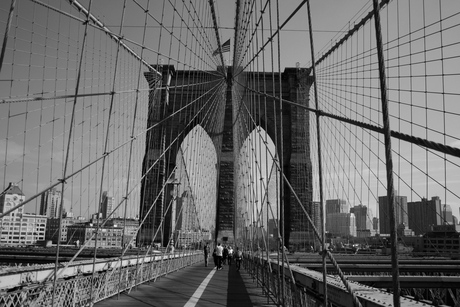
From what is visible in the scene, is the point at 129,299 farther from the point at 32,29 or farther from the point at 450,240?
the point at 450,240

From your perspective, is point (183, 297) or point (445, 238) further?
point (445, 238)

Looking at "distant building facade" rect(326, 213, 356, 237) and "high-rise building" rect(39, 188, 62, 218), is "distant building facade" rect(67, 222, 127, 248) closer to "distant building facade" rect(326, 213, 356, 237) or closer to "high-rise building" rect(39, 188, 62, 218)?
"high-rise building" rect(39, 188, 62, 218)

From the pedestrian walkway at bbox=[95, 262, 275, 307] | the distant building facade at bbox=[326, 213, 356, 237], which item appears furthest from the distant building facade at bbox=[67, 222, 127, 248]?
the distant building facade at bbox=[326, 213, 356, 237]

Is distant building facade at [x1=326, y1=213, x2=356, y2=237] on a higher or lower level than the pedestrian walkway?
higher

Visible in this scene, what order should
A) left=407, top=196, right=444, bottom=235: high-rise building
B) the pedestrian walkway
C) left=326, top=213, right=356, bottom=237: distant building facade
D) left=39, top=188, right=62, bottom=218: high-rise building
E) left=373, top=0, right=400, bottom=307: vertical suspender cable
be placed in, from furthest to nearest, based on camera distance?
left=326, top=213, right=356, bottom=237: distant building facade → left=39, top=188, right=62, bottom=218: high-rise building → left=407, top=196, right=444, bottom=235: high-rise building → the pedestrian walkway → left=373, top=0, right=400, bottom=307: vertical suspender cable

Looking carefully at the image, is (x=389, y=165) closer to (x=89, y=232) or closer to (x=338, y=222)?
(x=338, y=222)

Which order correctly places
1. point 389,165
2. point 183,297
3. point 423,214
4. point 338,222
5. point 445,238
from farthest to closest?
point 338,222 → point 445,238 → point 423,214 → point 183,297 → point 389,165

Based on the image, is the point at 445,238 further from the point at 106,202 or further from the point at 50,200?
the point at 50,200

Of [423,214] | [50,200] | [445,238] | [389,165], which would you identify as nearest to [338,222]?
[445,238]

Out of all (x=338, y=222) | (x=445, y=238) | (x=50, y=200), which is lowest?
(x=445, y=238)

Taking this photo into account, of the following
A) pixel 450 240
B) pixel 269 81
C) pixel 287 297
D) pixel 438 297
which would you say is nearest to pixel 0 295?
pixel 287 297

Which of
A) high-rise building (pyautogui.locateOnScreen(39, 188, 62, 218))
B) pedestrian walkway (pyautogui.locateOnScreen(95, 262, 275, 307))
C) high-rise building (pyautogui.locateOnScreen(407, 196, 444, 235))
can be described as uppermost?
high-rise building (pyautogui.locateOnScreen(39, 188, 62, 218))

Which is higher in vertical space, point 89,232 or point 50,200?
point 50,200

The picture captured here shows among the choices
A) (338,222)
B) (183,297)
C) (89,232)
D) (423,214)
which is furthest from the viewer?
(89,232)
